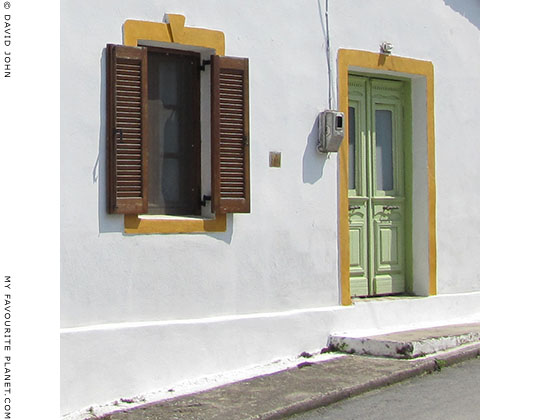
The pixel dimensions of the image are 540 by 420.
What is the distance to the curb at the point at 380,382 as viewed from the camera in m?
5.82

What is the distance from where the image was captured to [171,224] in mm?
6629

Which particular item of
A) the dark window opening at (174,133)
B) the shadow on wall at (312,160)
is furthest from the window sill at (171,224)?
the shadow on wall at (312,160)

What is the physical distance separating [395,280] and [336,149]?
1709mm

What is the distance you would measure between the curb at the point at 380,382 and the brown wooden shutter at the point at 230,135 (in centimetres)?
170

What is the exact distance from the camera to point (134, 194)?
637cm

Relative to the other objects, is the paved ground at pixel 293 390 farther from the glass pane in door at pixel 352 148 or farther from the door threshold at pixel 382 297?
the glass pane in door at pixel 352 148

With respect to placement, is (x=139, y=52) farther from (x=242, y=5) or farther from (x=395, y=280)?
(x=395, y=280)

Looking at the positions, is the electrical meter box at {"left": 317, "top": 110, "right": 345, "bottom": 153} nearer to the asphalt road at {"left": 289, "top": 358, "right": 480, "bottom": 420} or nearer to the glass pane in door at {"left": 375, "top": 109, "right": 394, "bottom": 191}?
the glass pane in door at {"left": 375, "top": 109, "right": 394, "bottom": 191}

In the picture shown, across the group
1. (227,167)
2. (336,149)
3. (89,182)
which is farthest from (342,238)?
(89,182)

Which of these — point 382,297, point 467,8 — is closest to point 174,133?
point 382,297

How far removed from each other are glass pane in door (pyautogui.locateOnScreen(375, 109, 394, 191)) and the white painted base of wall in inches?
48.3

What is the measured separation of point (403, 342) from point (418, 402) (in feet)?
3.39

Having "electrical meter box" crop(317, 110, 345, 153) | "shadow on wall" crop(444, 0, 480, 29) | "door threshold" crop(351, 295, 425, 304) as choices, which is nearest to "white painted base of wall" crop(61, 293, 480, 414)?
"door threshold" crop(351, 295, 425, 304)

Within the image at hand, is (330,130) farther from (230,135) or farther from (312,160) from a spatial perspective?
(230,135)
